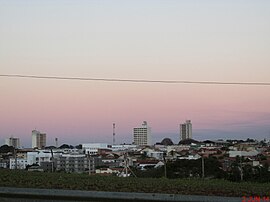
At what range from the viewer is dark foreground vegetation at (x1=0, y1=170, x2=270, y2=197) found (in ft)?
41.1

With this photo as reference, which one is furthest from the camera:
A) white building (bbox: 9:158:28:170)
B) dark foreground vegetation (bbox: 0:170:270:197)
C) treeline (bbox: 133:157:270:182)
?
white building (bbox: 9:158:28:170)

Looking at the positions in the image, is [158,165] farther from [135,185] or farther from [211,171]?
[135,185]

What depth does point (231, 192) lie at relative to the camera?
12383 millimetres

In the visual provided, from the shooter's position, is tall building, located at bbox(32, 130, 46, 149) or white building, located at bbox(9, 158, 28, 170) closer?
white building, located at bbox(9, 158, 28, 170)

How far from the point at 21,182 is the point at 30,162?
9334 mm

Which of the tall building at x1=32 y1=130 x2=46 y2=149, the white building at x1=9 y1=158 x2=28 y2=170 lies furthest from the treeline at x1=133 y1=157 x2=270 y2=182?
the tall building at x1=32 y1=130 x2=46 y2=149

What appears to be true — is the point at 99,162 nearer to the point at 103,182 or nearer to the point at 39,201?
the point at 103,182

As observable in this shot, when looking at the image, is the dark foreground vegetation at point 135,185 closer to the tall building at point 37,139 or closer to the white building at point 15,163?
the white building at point 15,163

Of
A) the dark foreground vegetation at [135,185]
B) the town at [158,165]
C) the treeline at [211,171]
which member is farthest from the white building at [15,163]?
the treeline at [211,171]

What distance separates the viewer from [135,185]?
13500 millimetres

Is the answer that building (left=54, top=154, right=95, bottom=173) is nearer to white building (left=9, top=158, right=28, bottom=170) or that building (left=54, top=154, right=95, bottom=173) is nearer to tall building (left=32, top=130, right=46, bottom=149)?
white building (left=9, top=158, right=28, bottom=170)

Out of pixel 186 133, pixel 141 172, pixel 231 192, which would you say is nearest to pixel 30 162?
pixel 141 172

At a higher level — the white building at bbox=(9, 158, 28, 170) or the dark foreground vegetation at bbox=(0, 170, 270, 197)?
the white building at bbox=(9, 158, 28, 170)

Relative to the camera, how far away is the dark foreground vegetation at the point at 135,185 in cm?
1252
